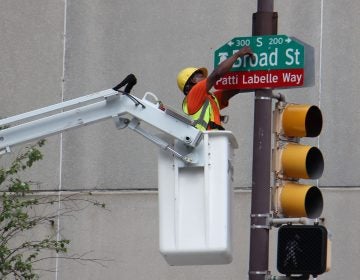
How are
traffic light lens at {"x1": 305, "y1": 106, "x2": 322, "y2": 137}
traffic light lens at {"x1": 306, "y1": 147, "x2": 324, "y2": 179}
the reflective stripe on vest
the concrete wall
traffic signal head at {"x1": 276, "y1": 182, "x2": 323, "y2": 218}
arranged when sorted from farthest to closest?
the concrete wall < traffic light lens at {"x1": 305, "y1": 106, "x2": 322, "y2": 137} < traffic light lens at {"x1": 306, "y1": 147, "x2": 324, "y2": 179} < traffic signal head at {"x1": 276, "y1": 182, "x2": 323, "y2": 218} < the reflective stripe on vest

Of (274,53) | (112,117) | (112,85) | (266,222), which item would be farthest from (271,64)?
(112,85)

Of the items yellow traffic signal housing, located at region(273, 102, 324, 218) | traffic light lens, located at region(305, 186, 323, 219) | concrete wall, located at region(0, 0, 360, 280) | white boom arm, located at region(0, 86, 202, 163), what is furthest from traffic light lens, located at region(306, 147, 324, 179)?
concrete wall, located at region(0, 0, 360, 280)

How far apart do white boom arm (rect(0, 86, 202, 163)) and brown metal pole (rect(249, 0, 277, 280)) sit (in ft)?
5.04

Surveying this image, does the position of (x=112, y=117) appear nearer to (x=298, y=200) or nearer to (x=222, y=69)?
(x=222, y=69)

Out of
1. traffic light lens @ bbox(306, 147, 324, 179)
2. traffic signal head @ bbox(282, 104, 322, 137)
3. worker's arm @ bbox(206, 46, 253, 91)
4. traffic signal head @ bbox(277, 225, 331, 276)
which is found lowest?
traffic signal head @ bbox(277, 225, 331, 276)

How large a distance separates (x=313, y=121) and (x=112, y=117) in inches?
86.2

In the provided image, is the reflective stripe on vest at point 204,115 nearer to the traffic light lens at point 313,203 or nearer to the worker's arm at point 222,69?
the worker's arm at point 222,69

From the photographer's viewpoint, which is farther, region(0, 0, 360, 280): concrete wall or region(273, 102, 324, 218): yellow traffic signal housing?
region(0, 0, 360, 280): concrete wall

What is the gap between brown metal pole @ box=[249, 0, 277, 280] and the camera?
9188 millimetres

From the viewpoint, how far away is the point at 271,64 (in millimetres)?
9305

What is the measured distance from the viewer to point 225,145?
749 centimetres

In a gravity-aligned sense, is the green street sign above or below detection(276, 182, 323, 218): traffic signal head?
above

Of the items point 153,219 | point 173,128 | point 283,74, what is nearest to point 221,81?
point 283,74

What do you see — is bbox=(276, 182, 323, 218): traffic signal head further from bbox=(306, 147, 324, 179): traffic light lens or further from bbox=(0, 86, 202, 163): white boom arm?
bbox=(0, 86, 202, 163): white boom arm
